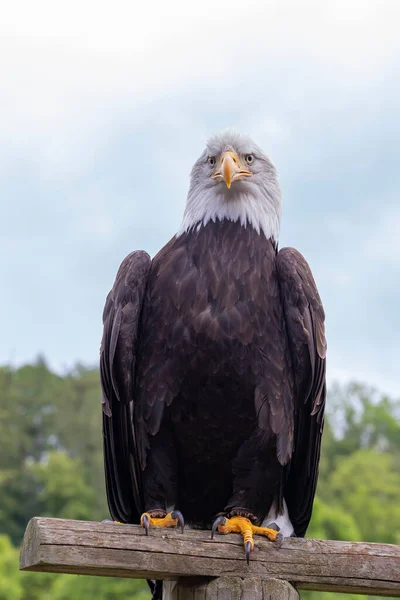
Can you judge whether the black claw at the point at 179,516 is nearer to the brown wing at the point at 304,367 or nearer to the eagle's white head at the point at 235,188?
the brown wing at the point at 304,367

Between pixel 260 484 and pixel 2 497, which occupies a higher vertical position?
pixel 2 497

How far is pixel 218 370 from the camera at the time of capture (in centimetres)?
576

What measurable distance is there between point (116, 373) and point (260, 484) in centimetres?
101

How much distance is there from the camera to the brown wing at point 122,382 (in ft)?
19.6

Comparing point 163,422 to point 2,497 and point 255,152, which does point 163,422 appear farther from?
point 2,497

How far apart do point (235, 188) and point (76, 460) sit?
57.3 metres

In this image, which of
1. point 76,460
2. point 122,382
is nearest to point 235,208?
point 122,382

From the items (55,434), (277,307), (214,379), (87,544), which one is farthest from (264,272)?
(55,434)

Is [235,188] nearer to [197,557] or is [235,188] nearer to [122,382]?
[122,382]

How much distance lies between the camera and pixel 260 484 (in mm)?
5914

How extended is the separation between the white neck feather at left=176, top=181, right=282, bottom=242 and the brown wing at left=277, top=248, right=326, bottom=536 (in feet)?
0.77

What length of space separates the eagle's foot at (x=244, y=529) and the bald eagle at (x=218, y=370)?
28 cm

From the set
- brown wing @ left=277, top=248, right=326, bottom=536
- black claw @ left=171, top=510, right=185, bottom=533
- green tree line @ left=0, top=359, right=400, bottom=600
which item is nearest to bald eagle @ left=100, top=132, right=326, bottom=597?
brown wing @ left=277, top=248, right=326, bottom=536

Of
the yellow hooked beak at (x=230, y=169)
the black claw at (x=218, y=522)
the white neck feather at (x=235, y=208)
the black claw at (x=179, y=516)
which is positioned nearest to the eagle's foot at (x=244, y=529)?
the black claw at (x=218, y=522)
